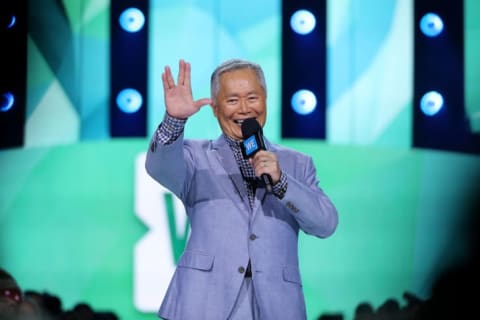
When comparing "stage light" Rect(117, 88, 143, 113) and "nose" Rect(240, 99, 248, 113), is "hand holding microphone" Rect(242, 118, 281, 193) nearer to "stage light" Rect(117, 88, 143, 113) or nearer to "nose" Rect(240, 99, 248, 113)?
"nose" Rect(240, 99, 248, 113)

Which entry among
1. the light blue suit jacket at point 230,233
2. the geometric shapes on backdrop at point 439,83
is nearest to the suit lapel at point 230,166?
the light blue suit jacket at point 230,233

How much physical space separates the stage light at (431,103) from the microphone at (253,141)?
251 centimetres

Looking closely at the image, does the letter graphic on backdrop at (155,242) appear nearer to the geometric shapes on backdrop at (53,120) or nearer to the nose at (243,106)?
the geometric shapes on backdrop at (53,120)

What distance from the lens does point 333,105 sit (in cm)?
422

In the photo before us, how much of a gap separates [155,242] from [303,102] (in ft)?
3.53

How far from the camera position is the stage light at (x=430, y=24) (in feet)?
14.2

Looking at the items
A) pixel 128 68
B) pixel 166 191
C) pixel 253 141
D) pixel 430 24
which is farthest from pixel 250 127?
pixel 430 24

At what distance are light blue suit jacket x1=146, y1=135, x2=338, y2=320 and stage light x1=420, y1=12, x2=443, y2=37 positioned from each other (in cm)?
244

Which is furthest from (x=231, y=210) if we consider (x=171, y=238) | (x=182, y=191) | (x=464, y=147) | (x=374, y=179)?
(x=464, y=147)

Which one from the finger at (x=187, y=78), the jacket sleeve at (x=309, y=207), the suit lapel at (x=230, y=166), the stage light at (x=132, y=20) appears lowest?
the jacket sleeve at (x=309, y=207)

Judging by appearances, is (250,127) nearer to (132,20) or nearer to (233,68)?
(233,68)

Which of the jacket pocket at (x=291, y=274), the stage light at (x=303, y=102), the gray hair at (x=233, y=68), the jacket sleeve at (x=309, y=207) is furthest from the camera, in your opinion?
the stage light at (x=303, y=102)

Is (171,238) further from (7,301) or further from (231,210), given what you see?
(231,210)

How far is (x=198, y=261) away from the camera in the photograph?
6.70 ft
